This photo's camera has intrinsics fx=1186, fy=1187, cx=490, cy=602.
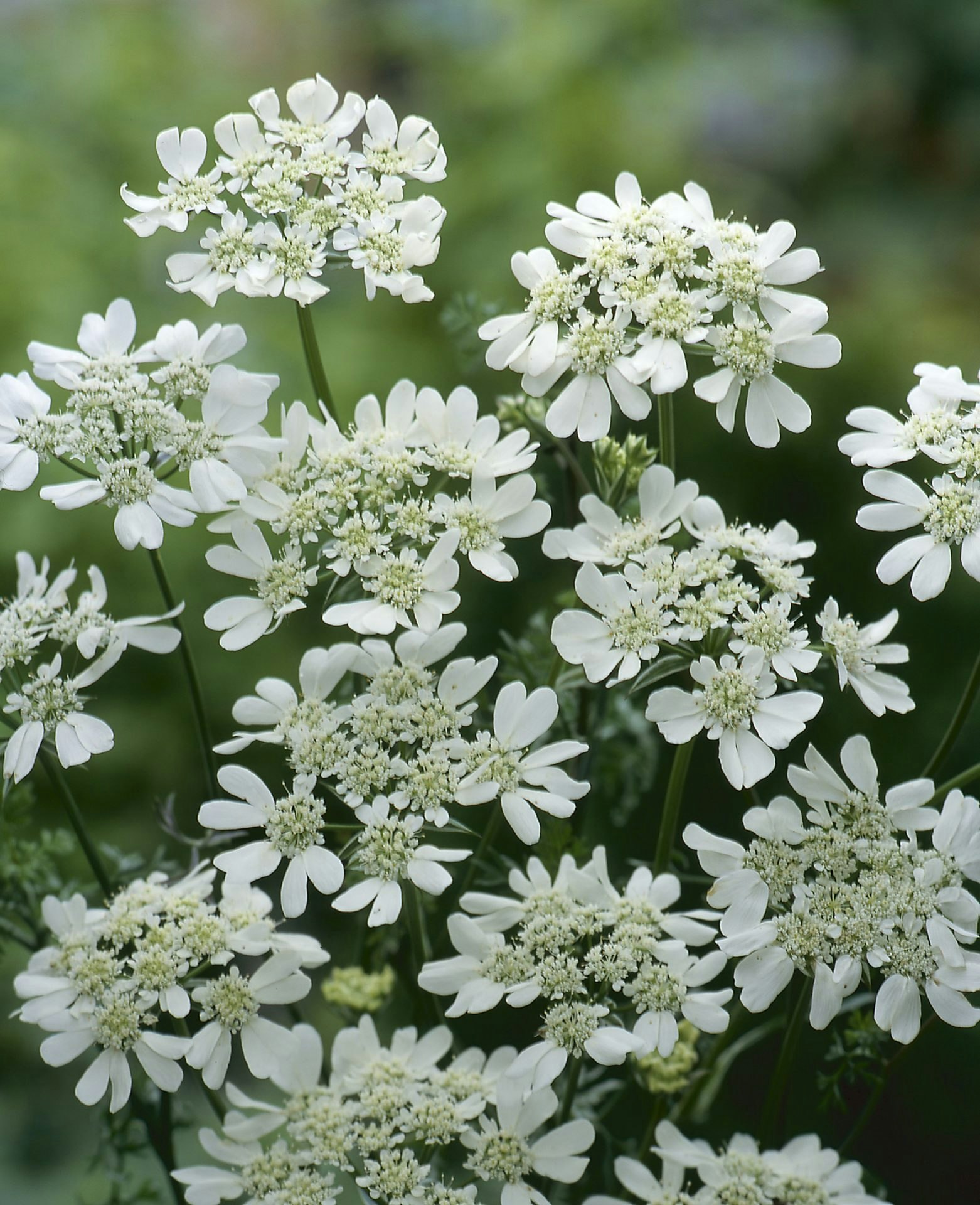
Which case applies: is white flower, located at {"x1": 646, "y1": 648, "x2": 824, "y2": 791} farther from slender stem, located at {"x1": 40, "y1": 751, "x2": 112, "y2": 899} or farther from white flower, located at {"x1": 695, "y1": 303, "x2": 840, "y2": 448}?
slender stem, located at {"x1": 40, "y1": 751, "x2": 112, "y2": 899}

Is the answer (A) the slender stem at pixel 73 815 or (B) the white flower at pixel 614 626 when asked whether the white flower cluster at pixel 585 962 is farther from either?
(A) the slender stem at pixel 73 815

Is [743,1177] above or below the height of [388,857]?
below

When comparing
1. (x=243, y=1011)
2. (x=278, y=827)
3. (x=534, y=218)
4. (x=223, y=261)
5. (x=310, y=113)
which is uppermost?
(x=534, y=218)

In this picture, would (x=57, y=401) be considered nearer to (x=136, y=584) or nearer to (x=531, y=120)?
(x=136, y=584)

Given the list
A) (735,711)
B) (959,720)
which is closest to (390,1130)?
(735,711)

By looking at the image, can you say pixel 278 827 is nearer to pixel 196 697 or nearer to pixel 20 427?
pixel 196 697

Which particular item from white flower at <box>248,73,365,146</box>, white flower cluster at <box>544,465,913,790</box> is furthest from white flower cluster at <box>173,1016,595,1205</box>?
white flower at <box>248,73,365,146</box>

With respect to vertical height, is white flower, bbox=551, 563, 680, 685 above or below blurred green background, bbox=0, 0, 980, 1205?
below
